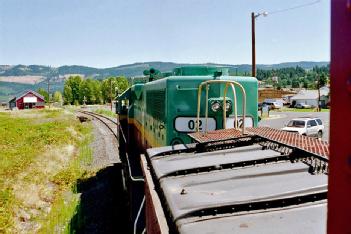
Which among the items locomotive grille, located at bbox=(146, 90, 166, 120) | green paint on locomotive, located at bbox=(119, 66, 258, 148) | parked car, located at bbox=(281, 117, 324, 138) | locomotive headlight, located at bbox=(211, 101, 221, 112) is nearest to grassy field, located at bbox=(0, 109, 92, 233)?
locomotive grille, located at bbox=(146, 90, 166, 120)

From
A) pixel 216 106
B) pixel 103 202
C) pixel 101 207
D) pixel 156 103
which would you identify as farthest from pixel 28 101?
pixel 216 106

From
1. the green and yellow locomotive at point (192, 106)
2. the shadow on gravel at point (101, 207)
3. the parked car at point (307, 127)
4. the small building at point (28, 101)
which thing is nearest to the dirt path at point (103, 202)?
the shadow on gravel at point (101, 207)

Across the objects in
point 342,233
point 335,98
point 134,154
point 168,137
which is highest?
point 335,98

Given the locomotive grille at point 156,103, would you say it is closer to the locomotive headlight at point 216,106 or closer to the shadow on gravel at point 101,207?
the locomotive headlight at point 216,106

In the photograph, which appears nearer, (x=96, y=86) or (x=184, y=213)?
(x=184, y=213)

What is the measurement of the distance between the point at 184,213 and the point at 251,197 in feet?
1.60

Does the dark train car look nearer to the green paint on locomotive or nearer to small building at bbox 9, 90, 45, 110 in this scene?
the green paint on locomotive

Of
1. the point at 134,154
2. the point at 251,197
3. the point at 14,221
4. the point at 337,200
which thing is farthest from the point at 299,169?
the point at 14,221

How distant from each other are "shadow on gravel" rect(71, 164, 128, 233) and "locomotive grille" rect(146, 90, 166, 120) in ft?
12.4

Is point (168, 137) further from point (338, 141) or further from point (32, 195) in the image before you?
point (32, 195)

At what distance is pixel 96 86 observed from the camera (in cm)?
14188

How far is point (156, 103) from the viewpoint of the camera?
9031 mm

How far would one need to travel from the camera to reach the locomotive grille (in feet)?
26.9

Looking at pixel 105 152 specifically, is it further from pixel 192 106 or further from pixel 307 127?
pixel 192 106
